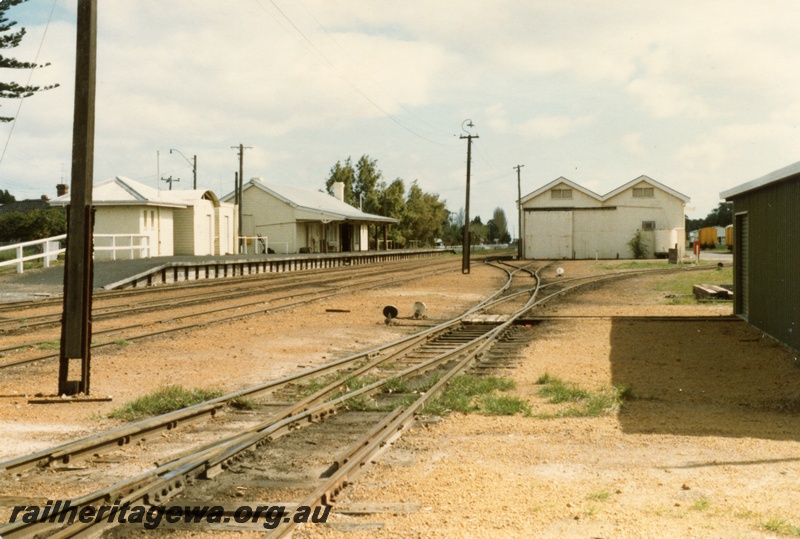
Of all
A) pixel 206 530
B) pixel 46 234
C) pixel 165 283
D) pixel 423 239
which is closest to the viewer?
pixel 206 530

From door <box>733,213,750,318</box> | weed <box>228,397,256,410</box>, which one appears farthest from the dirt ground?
door <box>733,213,750,318</box>

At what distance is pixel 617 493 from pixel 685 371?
6576 millimetres

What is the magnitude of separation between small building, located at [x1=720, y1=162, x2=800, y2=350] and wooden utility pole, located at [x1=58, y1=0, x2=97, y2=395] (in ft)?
33.6

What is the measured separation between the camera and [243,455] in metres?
6.84

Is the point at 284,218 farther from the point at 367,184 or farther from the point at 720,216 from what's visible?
the point at 720,216

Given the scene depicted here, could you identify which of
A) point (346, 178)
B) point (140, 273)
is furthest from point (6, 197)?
point (140, 273)

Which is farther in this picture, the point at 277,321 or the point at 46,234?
the point at 46,234

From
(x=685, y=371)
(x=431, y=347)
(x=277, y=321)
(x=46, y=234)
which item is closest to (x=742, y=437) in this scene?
(x=685, y=371)

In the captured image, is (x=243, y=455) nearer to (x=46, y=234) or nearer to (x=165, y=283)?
(x=165, y=283)

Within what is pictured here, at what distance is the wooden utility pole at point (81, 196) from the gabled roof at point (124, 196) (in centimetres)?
2870

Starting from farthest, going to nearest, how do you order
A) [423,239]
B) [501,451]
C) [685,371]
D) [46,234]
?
[423,239] < [46,234] < [685,371] < [501,451]

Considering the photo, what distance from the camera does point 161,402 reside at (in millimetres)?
9023

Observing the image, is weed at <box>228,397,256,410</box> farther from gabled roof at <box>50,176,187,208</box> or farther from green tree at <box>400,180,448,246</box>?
green tree at <box>400,180,448,246</box>

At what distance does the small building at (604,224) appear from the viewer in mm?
64375
